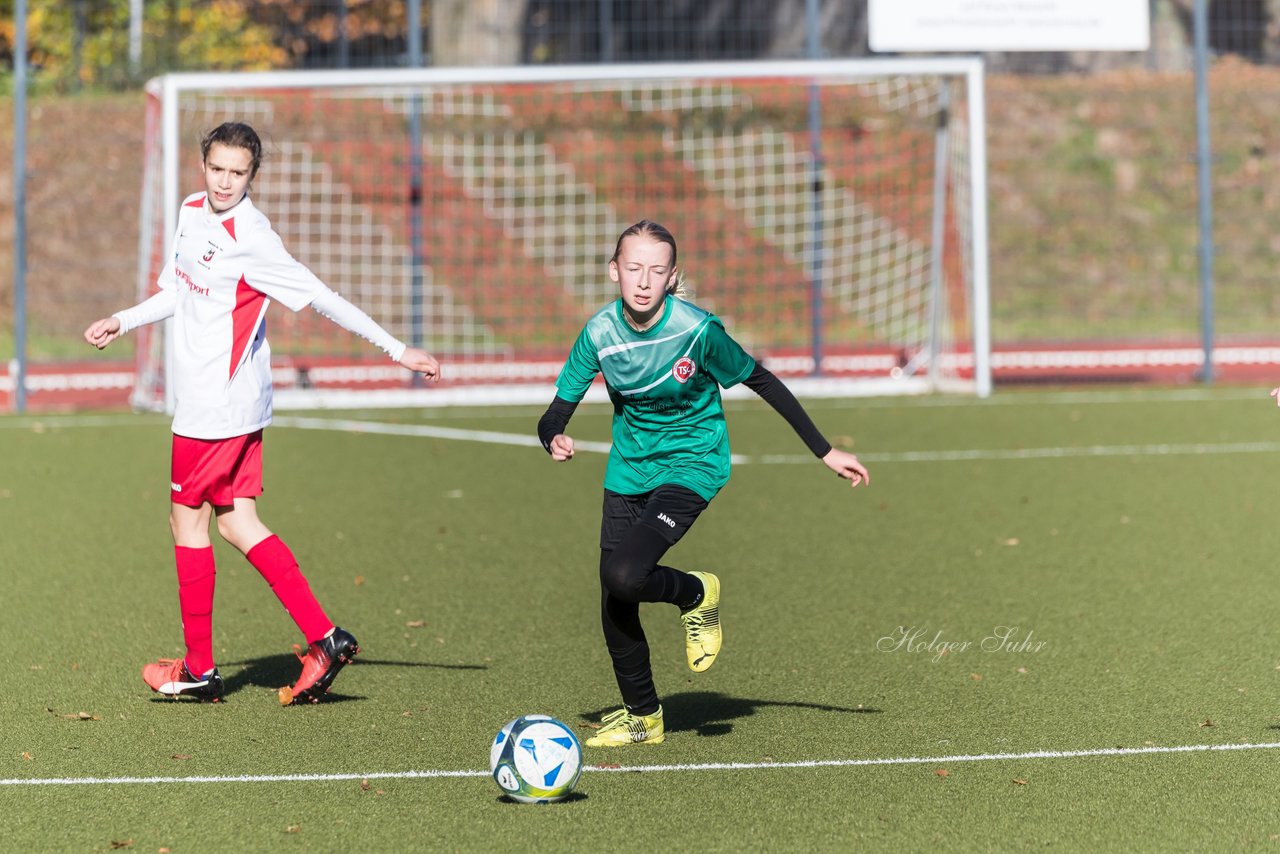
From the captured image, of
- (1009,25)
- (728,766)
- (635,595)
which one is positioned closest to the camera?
(728,766)

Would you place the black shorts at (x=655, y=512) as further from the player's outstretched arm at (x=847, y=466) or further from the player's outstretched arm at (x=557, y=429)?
the player's outstretched arm at (x=847, y=466)

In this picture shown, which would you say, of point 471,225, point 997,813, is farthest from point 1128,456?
point 471,225

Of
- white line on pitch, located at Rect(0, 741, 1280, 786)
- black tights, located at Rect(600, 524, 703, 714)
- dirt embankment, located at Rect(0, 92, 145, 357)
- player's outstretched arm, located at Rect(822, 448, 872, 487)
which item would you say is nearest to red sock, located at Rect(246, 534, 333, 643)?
white line on pitch, located at Rect(0, 741, 1280, 786)

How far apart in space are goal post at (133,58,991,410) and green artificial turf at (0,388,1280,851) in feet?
14.6

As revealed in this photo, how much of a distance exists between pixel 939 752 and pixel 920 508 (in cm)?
459

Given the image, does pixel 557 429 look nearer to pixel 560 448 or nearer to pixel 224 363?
pixel 560 448

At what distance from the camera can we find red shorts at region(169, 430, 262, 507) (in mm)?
5473

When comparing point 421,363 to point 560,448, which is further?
point 421,363

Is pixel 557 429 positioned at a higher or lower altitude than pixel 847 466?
higher

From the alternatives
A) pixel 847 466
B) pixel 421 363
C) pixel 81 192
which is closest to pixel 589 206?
pixel 81 192

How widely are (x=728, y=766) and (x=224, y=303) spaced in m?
2.13

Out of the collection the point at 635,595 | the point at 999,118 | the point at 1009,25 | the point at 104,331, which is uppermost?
Answer: the point at 999,118

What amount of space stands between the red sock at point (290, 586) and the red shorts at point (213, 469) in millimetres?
187

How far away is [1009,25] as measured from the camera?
15.3m
